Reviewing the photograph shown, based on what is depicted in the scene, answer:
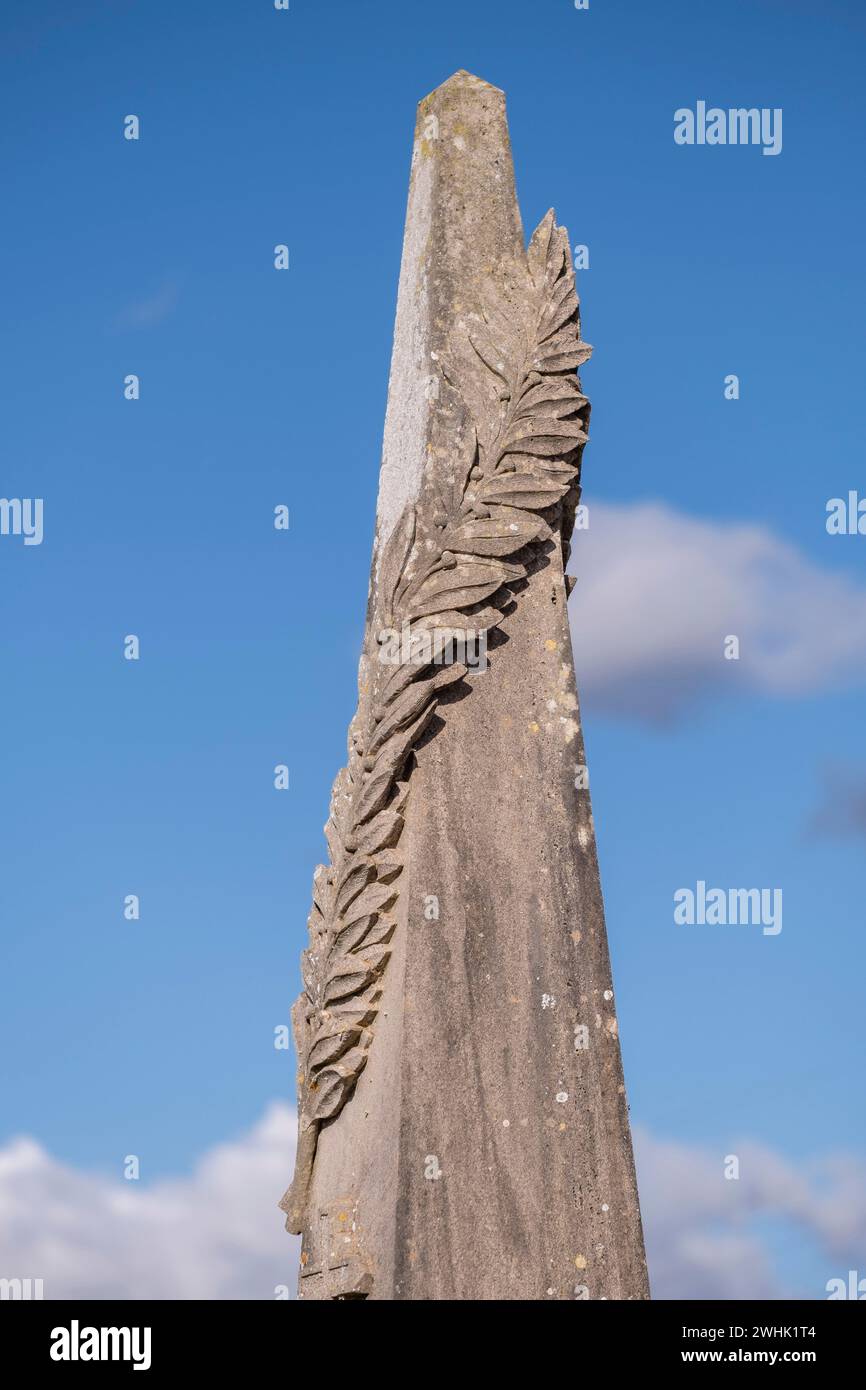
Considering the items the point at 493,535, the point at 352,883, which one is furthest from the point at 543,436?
the point at 352,883

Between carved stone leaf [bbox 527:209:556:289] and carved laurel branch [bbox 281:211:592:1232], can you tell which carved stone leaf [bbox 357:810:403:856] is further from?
carved stone leaf [bbox 527:209:556:289]

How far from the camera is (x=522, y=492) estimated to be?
7281mm

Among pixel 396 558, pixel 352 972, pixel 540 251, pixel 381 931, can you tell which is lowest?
pixel 352 972

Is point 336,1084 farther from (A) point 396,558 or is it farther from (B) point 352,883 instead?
(A) point 396,558

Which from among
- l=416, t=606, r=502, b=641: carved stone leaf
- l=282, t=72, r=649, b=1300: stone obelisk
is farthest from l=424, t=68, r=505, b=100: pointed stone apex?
l=416, t=606, r=502, b=641: carved stone leaf

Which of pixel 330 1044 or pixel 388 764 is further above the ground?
pixel 388 764

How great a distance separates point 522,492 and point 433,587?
552 mm

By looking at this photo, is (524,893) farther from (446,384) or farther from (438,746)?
(446,384)

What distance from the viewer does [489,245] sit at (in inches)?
303

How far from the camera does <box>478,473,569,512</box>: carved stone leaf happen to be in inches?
286

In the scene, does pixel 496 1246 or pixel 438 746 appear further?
pixel 438 746

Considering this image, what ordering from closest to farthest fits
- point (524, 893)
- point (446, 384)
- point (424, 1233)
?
point (424, 1233) < point (524, 893) < point (446, 384)
